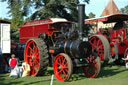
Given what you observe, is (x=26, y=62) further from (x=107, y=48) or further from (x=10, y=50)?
(x=107, y=48)

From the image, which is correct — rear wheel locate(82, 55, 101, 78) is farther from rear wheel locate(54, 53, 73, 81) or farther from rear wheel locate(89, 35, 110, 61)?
rear wheel locate(89, 35, 110, 61)

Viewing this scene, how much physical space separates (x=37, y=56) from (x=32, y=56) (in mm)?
226

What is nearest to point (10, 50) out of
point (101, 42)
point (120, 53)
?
point (101, 42)

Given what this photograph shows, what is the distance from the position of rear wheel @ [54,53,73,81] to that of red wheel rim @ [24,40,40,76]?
3.14 feet

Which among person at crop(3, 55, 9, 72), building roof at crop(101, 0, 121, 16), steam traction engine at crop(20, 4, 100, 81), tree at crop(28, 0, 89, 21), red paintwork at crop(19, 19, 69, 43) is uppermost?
building roof at crop(101, 0, 121, 16)

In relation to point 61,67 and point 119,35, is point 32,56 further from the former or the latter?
point 119,35

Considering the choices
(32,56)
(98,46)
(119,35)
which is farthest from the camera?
(119,35)

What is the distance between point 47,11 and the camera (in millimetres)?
22297

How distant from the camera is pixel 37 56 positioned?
7.93 meters

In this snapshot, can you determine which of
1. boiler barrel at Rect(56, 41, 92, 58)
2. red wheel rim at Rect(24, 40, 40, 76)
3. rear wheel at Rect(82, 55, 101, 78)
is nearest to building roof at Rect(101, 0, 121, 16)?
red wheel rim at Rect(24, 40, 40, 76)

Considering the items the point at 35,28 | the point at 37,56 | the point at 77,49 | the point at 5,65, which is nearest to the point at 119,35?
the point at 77,49

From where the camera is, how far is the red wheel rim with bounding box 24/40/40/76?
7924 mm

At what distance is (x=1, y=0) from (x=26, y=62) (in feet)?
67.9

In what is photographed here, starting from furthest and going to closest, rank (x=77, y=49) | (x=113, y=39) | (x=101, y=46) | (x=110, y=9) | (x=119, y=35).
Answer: (x=110, y=9) < (x=113, y=39) < (x=119, y=35) < (x=101, y=46) < (x=77, y=49)
